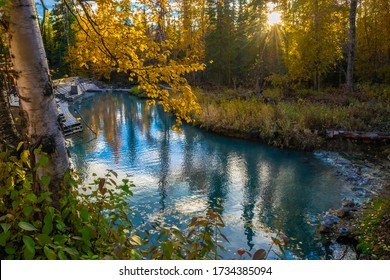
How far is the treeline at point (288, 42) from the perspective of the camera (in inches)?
814

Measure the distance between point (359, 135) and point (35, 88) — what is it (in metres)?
13.4

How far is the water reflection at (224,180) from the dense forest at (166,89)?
2.86 ft

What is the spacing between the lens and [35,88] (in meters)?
2.72

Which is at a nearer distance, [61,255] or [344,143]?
[61,255]

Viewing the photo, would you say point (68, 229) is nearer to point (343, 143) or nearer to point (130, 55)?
point (130, 55)

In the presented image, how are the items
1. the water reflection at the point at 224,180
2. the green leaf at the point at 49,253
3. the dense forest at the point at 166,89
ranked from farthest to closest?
the water reflection at the point at 224,180 < the dense forest at the point at 166,89 < the green leaf at the point at 49,253

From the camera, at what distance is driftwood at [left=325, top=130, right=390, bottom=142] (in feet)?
42.7

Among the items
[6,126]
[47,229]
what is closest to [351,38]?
[6,126]

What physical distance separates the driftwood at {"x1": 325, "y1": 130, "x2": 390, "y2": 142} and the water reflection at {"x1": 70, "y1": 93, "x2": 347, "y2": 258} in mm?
2318

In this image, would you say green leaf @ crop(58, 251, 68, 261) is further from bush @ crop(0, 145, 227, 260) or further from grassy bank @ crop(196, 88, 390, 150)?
grassy bank @ crop(196, 88, 390, 150)

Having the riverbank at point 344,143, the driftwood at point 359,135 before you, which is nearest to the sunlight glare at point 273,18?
the riverbank at point 344,143

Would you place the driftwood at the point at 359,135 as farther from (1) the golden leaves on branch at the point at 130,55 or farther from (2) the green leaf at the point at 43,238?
(2) the green leaf at the point at 43,238

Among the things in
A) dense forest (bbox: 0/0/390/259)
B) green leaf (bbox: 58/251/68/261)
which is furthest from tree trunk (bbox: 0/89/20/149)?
green leaf (bbox: 58/251/68/261)

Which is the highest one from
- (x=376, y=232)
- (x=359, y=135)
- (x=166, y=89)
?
(x=166, y=89)
